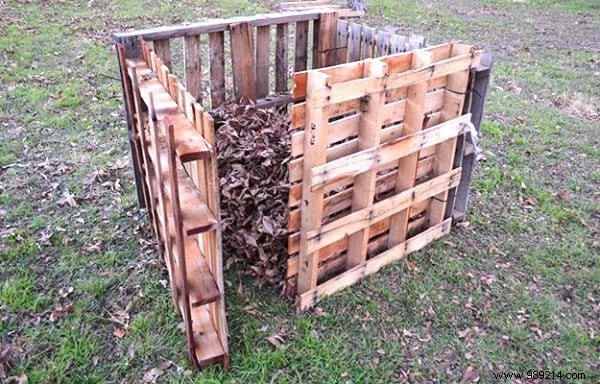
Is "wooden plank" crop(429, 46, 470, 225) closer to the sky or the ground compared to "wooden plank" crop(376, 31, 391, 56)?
closer to the ground

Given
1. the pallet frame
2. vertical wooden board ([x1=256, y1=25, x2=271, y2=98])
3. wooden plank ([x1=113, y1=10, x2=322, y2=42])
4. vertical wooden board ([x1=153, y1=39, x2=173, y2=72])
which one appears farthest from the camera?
vertical wooden board ([x1=256, y1=25, x2=271, y2=98])

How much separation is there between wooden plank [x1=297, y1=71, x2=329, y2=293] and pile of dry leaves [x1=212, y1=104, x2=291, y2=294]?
1.09ft

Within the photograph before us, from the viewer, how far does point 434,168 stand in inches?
169

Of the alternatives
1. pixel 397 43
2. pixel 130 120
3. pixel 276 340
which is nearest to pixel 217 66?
pixel 130 120

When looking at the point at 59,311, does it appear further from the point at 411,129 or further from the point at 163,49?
the point at 411,129

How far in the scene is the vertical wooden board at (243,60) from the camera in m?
4.91

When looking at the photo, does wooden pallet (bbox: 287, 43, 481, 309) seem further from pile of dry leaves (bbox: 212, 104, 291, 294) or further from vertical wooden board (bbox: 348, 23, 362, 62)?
vertical wooden board (bbox: 348, 23, 362, 62)

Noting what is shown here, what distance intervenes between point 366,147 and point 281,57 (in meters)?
2.38

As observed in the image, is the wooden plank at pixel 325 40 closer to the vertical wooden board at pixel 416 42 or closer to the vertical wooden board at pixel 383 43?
the vertical wooden board at pixel 383 43

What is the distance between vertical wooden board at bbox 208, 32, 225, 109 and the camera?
15.9ft

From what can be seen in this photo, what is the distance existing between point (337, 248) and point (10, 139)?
14.2ft

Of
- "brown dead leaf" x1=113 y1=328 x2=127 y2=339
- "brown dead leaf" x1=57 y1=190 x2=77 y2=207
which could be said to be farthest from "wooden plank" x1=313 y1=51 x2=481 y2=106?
"brown dead leaf" x1=57 y1=190 x2=77 y2=207

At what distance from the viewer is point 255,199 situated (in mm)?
4055

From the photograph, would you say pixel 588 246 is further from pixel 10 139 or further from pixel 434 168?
pixel 10 139
